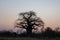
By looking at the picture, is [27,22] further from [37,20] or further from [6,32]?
[6,32]

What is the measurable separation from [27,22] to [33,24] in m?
1.64

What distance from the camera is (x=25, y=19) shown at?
52906 millimetres

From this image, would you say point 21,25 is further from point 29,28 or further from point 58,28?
point 58,28

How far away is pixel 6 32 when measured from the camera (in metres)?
41.1

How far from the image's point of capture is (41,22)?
51.4m

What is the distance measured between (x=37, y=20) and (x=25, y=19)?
3208 millimetres

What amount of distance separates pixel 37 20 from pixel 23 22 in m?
3.65

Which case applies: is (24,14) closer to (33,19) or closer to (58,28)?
(33,19)

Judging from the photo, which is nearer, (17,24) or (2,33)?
(2,33)

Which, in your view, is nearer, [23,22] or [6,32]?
[6,32]

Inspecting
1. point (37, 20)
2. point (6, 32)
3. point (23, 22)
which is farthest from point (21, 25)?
point (6, 32)

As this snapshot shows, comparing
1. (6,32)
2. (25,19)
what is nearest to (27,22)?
(25,19)

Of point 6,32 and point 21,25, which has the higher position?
point 21,25

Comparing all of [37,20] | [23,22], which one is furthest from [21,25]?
[37,20]
